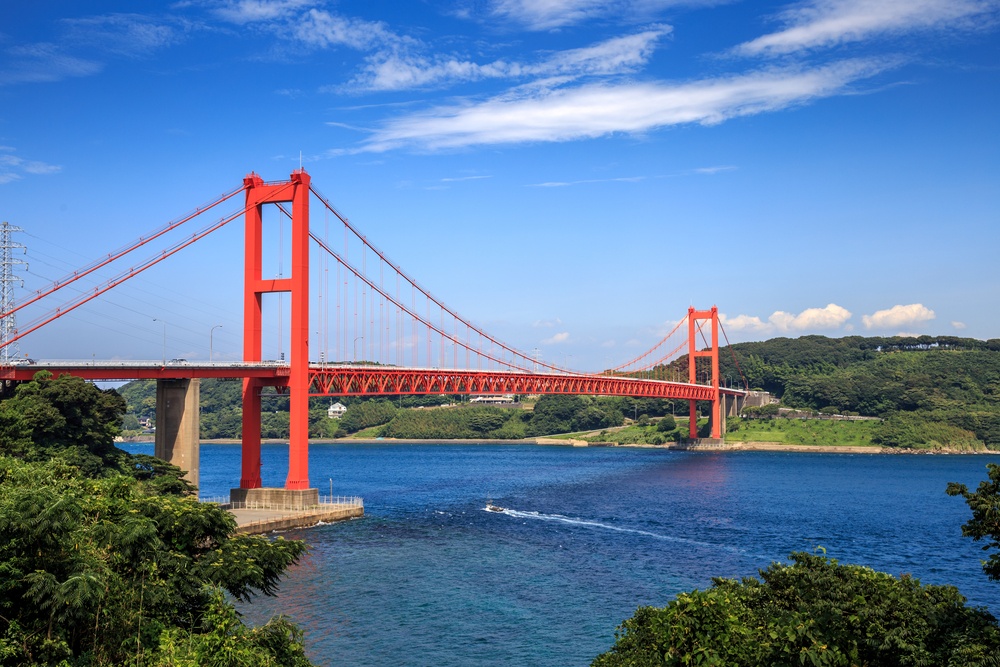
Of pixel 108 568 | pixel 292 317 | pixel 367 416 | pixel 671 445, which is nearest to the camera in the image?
pixel 108 568

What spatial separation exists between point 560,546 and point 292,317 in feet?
59.2

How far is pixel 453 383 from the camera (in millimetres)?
64625

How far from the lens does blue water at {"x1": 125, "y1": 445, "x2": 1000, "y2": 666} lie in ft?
91.9

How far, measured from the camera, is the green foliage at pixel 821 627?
14.4 metres

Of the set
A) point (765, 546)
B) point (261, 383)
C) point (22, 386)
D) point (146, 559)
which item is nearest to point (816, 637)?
point (146, 559)

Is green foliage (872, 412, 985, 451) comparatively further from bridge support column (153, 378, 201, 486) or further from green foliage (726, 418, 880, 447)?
bridge support column (153, 378, 201, 486)

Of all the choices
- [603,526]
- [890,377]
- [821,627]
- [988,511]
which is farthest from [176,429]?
[890,377]

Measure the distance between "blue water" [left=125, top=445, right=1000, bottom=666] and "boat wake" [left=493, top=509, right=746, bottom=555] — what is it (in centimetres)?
12

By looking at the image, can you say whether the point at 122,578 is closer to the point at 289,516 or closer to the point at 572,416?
the point at 289,516

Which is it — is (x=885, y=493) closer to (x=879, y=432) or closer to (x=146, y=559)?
Result: (x=879, y=432)

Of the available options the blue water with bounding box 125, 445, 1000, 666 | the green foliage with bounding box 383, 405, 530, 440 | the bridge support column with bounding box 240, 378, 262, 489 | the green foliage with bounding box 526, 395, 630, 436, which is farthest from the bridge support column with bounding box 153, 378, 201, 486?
the green foliage with bounding box 526, 395, 630, 436

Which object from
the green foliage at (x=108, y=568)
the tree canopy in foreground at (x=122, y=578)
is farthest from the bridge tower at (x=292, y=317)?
the green foliage at (x=108, y=568)

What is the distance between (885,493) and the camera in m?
69.0

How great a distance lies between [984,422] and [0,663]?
117125mm
